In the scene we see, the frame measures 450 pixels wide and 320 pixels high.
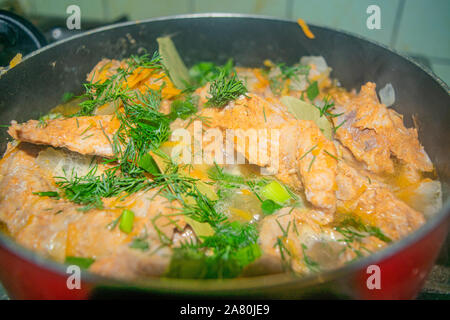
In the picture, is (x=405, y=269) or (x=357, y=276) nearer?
(x=357, y=276)

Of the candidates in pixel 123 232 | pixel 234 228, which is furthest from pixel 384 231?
pixel 123 232

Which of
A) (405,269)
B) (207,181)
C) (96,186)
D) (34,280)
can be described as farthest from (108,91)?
(405,269)

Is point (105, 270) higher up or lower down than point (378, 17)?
lower down

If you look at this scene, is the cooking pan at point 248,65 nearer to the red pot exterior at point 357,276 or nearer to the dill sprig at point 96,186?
the red pot exterior at point 357,276

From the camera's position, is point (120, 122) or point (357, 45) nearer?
point (120, 122)

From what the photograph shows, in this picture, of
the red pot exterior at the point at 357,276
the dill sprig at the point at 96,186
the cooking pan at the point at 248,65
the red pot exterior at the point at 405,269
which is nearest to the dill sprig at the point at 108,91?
the cooking pan at the point at 248,65

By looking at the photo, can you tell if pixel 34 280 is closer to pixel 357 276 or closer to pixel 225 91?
pixel 357 276

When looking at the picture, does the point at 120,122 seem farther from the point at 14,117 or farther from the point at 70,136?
the point at 14,117

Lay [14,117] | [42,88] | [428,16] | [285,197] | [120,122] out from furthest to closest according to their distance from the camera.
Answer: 1. [428,16]
2. [42,88]
3. [14,117]
4. [120,122]
5. [285,197]
